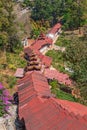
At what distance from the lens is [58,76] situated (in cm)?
4266

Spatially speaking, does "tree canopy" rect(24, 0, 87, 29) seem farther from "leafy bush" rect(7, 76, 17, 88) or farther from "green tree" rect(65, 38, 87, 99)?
"leafy bush" rect(7, 76, 17, 88)

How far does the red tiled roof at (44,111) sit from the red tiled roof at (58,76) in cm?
605

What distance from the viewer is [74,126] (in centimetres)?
2305

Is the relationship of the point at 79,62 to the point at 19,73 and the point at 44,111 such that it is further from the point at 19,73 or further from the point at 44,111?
the point at 44,111

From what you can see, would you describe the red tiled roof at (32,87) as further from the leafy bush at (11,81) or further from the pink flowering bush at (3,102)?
the leafy bush at (11,81)

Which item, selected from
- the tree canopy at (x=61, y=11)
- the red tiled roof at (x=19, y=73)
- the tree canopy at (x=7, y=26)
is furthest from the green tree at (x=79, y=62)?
the tree canopy at (x=61, y=11)

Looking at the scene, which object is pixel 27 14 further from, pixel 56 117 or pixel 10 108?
pixel 56 117

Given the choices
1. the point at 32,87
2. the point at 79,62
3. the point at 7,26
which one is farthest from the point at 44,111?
the point at 7,26

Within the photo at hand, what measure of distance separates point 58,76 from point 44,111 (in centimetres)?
1570

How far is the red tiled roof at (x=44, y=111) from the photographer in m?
23.7

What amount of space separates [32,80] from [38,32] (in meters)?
26.5

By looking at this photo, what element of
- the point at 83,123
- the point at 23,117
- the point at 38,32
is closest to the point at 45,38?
the point at 38,32

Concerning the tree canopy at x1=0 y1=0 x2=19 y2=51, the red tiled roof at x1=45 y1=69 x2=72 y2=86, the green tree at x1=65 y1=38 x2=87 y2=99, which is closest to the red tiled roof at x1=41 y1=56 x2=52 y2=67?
the red tiled roof at x1=45 y1=69 x2=72 y2=86

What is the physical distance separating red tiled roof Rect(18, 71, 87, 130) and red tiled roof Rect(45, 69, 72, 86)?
6.05 meters
